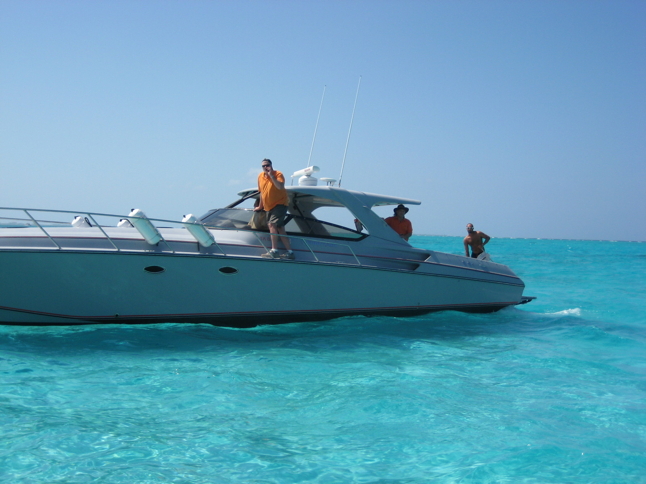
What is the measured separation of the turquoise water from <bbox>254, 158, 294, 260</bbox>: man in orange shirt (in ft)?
4.37

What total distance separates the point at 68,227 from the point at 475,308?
6418 millimetres

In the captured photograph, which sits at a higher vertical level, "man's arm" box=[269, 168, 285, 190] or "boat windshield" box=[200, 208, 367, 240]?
"man's arm" box=[269, 168, 285, 190]

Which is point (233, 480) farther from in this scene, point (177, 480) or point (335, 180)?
point (335, 180)

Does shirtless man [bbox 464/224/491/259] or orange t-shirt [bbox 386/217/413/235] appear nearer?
orange t-shirt [bbox 386/217/413/235]

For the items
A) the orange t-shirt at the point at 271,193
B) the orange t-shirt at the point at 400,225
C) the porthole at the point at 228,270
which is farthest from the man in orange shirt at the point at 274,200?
the orange t-shirt at the point at 400,225

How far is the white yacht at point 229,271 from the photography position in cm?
634

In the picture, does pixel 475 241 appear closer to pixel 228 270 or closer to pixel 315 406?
pixel 228 270

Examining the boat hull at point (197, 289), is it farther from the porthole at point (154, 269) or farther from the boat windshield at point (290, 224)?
the boat windshield at point (290, 224)

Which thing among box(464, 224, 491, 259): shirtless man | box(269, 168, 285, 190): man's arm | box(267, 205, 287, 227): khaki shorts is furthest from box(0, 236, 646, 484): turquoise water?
box(464, 224, 491, 259): shirtless man

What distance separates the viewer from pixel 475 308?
29.5 feet

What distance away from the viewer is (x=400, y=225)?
9.00m

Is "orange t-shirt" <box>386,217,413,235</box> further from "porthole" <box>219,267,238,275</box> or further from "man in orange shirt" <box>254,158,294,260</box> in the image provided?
"porthole" <box>219,267,238,275</box>

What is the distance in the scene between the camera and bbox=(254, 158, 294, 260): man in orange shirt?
24.1ft

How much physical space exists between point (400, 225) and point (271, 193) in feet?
8.43
